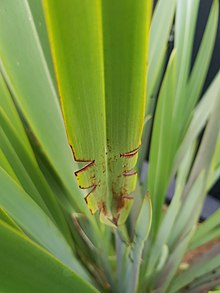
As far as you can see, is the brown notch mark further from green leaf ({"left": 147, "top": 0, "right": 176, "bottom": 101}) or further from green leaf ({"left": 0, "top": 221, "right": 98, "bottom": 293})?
green leaf ({"left": 147, "top": 0, "right": 176, "bottom": 101})

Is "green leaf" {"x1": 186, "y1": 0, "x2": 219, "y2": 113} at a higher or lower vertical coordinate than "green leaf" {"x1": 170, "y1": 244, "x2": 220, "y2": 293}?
higher

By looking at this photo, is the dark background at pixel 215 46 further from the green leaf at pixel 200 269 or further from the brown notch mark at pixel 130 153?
the brown notch mark at pixel 130 153

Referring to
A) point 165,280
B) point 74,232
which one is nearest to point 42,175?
point 74,232

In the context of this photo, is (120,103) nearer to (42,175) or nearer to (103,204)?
(103,204)

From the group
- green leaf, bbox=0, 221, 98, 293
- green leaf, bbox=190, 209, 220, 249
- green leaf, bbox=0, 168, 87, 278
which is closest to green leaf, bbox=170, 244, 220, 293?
green leaf, bbox=190, 209, 220, 249

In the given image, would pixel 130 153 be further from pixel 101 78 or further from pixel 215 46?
pixel 215 46
